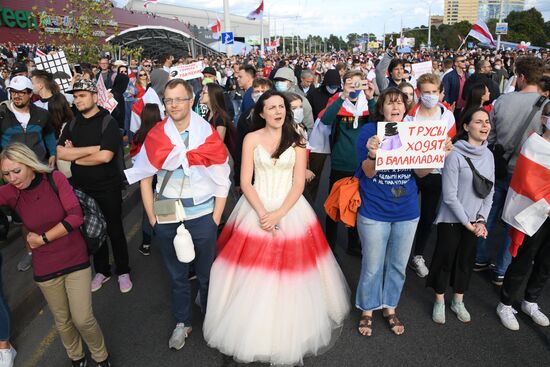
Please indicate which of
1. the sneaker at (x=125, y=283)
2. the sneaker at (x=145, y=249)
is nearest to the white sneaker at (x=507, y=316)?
the sneaker at (x=125, y=283)

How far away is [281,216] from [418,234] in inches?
89.2

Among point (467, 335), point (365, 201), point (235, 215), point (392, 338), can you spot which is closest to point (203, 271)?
point (235, 215)

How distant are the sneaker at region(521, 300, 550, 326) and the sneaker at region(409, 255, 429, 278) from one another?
3.28 ft

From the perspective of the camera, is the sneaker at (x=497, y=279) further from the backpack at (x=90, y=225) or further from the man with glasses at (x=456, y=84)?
the man with glasses at (x=456, y=84)

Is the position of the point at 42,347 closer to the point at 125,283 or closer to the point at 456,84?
the point at 125,283

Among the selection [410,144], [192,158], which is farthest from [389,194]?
[192,158]

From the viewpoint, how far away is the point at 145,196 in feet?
11.1

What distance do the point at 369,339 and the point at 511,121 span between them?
2.72 m

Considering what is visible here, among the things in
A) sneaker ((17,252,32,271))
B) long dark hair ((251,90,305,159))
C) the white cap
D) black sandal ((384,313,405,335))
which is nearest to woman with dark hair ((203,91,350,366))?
long dark hair ((251,90,305,159))

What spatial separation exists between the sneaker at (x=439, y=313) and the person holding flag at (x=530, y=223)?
534mm

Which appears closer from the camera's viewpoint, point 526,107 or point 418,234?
point 526,107

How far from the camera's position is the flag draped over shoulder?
319cm

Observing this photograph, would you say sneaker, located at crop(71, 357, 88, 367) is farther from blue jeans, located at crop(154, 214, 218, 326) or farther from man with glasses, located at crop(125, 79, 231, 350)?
blue jeans, located at crop(154, 214, 218, 326)

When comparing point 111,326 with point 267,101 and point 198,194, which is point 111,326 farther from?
point 267,101
